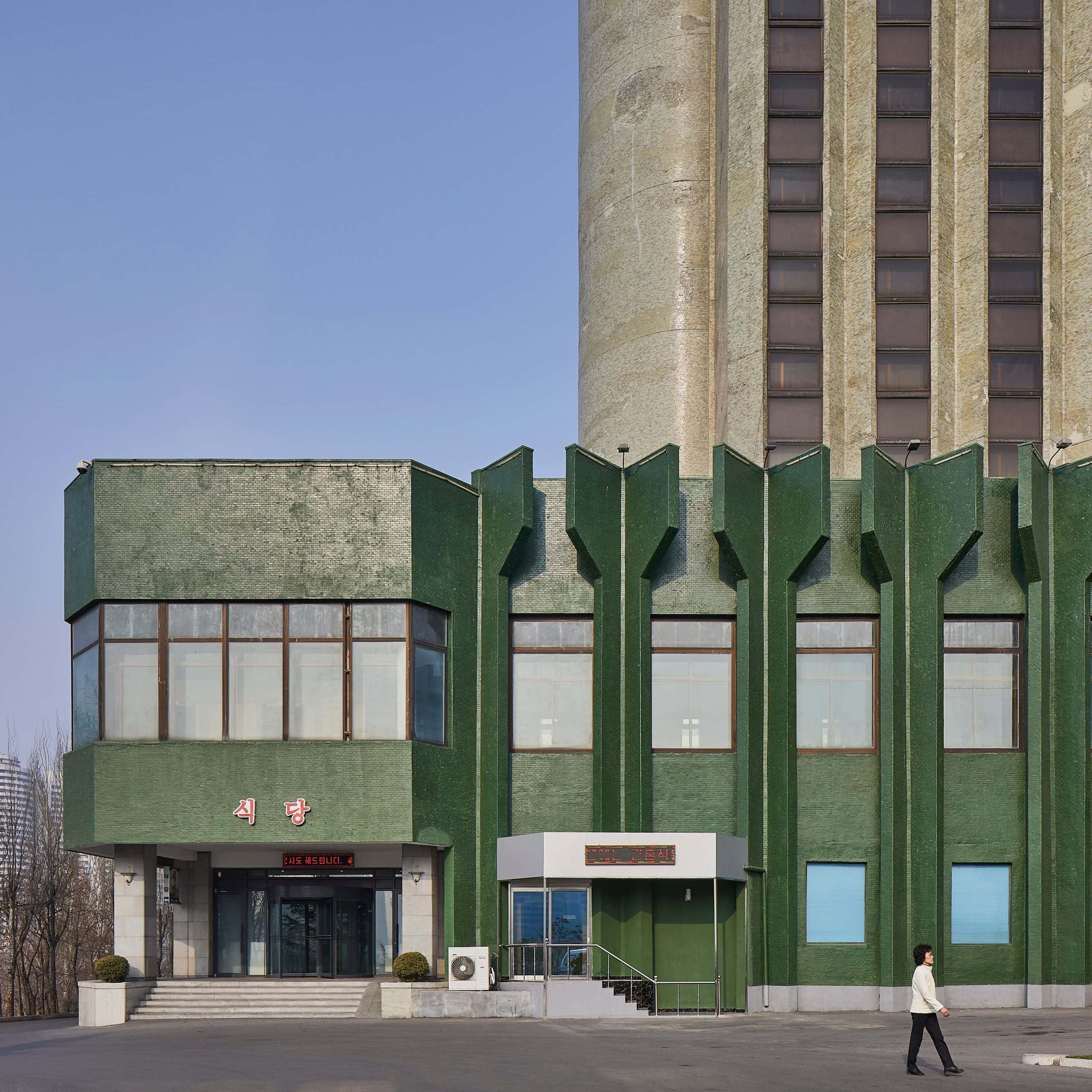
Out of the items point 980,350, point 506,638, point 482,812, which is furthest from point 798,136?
point 482,812

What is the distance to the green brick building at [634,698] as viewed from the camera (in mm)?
36219

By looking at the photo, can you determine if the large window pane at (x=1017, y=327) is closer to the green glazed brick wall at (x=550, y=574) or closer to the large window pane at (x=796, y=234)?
the large window pane at (x=796, y=234)

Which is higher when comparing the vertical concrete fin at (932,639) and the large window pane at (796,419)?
the large window pane at (796,419)

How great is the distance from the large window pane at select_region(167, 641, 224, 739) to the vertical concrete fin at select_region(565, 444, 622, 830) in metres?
8.79

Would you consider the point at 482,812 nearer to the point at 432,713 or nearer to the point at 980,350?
the point at 432,713

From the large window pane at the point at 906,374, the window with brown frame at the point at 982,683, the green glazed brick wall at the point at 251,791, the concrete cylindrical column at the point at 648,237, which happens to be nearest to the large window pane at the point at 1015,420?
the large window pane at the point at 906,374

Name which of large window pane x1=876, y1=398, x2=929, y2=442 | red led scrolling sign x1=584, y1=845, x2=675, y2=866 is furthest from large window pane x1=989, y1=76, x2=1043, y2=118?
red led scrolling sign x1=584, y1=845, x2=675, y2=866

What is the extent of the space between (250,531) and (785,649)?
1294cm

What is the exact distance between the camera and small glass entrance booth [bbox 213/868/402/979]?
41.6 meters

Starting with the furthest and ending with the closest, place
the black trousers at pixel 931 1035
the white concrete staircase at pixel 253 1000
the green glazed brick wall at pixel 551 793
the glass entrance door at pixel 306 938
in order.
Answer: the glass entrance door at pixel 306 938 < the green glazed brick wall at pixel 551 793 < the white concrete staircase at pixel 253 1000 < the black trousers at pixel 931 1035

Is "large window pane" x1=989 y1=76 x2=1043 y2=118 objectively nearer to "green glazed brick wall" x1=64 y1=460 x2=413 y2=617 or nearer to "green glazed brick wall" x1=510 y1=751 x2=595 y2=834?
"green glazed brick wall" x1=64 y1=460 x2=413 y2=617

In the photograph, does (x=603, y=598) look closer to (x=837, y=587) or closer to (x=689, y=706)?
(x=689, y=706)

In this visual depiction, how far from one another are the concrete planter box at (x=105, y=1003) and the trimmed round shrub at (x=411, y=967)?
6165 mm

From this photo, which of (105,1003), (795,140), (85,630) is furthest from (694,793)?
(795,140)
